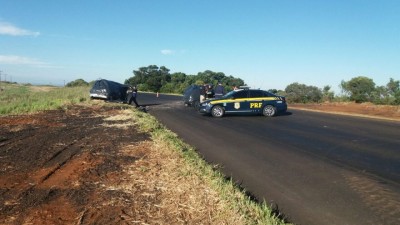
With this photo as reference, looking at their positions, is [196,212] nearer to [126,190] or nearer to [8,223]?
[126,190]

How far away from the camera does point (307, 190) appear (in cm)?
680

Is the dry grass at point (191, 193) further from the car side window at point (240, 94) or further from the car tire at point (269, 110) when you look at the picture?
the car tire at point (269, 110)

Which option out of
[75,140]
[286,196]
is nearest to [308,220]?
[286,196]

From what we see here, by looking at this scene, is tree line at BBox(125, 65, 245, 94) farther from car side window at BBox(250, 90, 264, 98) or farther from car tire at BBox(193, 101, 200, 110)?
car side window at BBox(250, 90, 264, 98)

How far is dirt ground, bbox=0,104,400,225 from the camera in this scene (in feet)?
17.6

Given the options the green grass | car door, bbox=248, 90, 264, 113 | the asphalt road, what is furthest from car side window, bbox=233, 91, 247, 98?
the green grass

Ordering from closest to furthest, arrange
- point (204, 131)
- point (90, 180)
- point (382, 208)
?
point (382, 208)
point (90, 180)
point (204, 131)

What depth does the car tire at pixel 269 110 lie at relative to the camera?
818 inches

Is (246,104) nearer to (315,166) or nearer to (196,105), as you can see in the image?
(196,105)

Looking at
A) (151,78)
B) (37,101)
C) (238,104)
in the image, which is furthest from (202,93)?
(151,78)

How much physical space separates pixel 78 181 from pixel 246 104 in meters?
14.5

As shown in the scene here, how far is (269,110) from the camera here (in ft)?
68.3

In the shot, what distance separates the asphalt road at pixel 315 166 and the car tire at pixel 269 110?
5191mm

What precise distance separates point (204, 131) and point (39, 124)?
6.77 m
